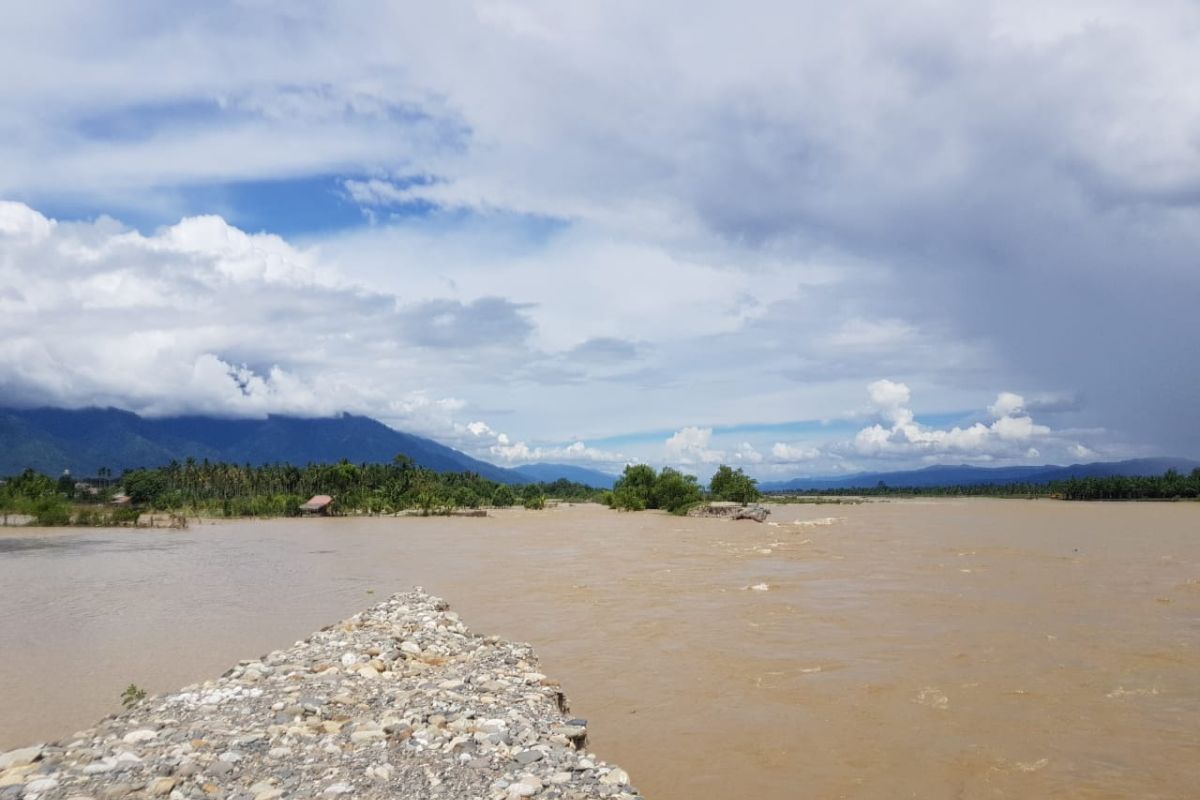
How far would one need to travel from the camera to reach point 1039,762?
28.3ft

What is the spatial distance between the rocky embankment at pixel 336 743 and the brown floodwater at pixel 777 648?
1.61 m

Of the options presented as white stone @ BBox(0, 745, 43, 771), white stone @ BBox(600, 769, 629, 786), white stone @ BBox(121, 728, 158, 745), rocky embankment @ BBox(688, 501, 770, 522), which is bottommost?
rocky embankment @ BBox(688, 501, 770, 522)

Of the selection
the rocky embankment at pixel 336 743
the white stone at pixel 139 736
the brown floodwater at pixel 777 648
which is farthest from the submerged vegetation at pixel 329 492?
the white stone at pixel 139 736

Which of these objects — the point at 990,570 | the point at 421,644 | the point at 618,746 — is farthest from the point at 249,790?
the point at 990,570

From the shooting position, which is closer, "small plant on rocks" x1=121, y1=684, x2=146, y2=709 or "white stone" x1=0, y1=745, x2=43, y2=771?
"white stone" x1=0, y1=745, x2=43, y2=771

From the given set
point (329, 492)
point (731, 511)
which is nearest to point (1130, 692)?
point (731, 511)

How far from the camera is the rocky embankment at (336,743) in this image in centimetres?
626

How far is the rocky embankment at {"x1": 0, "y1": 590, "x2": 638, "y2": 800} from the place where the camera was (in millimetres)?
6262

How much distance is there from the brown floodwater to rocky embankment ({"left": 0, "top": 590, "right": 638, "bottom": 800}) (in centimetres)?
161

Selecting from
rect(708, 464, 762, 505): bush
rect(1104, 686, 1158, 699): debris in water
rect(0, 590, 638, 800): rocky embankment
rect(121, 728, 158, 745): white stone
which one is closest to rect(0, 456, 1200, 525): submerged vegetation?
rect(708, 464, 762, 505): bush

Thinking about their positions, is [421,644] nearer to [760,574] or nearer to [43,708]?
[43,708]

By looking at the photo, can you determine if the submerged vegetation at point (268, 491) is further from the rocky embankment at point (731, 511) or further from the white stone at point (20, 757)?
the white stone at point (20, 757)

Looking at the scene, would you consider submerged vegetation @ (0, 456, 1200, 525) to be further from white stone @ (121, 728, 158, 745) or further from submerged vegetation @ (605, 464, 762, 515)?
white stone @ (121, 728, 158, 745)

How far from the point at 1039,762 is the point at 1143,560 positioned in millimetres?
27688
